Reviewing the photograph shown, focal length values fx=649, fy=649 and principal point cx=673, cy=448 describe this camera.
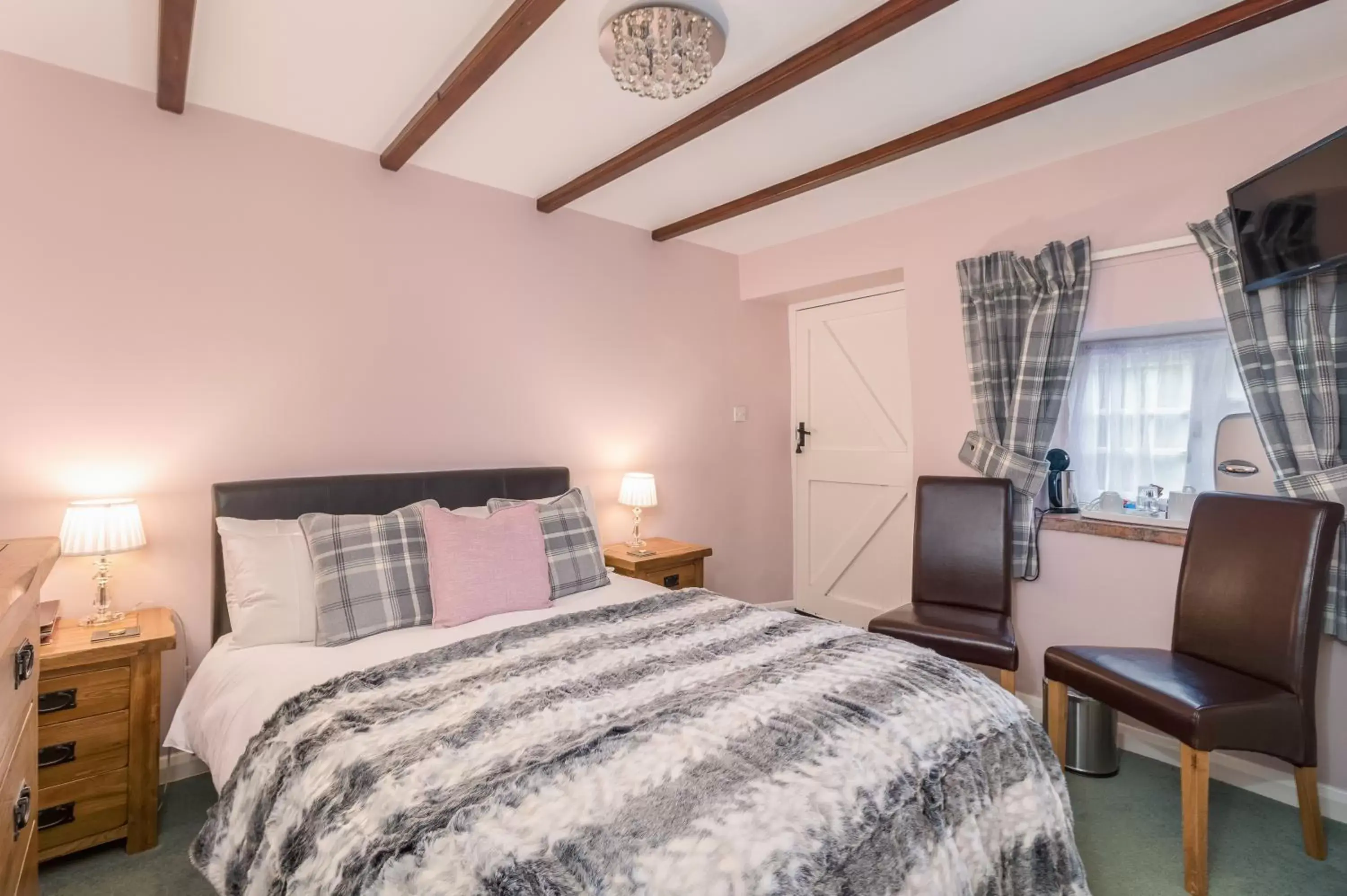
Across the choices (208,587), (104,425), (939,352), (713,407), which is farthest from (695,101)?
(208,587)

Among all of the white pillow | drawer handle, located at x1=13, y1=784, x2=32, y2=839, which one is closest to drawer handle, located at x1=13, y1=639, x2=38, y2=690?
Result: drawer handle, located at x1=13, y1=784, x2=32, y2=839

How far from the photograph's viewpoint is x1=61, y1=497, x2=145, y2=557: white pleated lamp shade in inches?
79.6

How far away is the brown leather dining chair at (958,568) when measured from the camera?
2627mm

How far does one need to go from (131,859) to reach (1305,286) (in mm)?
4241

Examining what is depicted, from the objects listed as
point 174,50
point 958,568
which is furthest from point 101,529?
point 958,568

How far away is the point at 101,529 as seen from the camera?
205cm

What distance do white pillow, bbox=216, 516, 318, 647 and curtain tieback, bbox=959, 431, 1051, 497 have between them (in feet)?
9.34

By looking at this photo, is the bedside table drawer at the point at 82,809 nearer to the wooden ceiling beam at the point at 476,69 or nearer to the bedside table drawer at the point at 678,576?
the bedside table drawer at the point at 678,576

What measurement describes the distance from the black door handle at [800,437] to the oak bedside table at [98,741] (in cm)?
351

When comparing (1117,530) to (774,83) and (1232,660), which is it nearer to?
(1232,660)

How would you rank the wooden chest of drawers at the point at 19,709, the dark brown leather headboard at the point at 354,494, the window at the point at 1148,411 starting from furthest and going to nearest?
the window at the point at 1148,411
the dark brown leather headboard at the point at 354,494
the wooden chest of drawers at the point at 19,709

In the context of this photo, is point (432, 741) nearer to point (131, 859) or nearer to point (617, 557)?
point (131, 859)

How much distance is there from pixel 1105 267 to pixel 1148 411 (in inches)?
27.3

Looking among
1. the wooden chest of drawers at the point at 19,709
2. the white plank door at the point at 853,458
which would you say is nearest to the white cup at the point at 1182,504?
the white plank door at the point at 853,458
